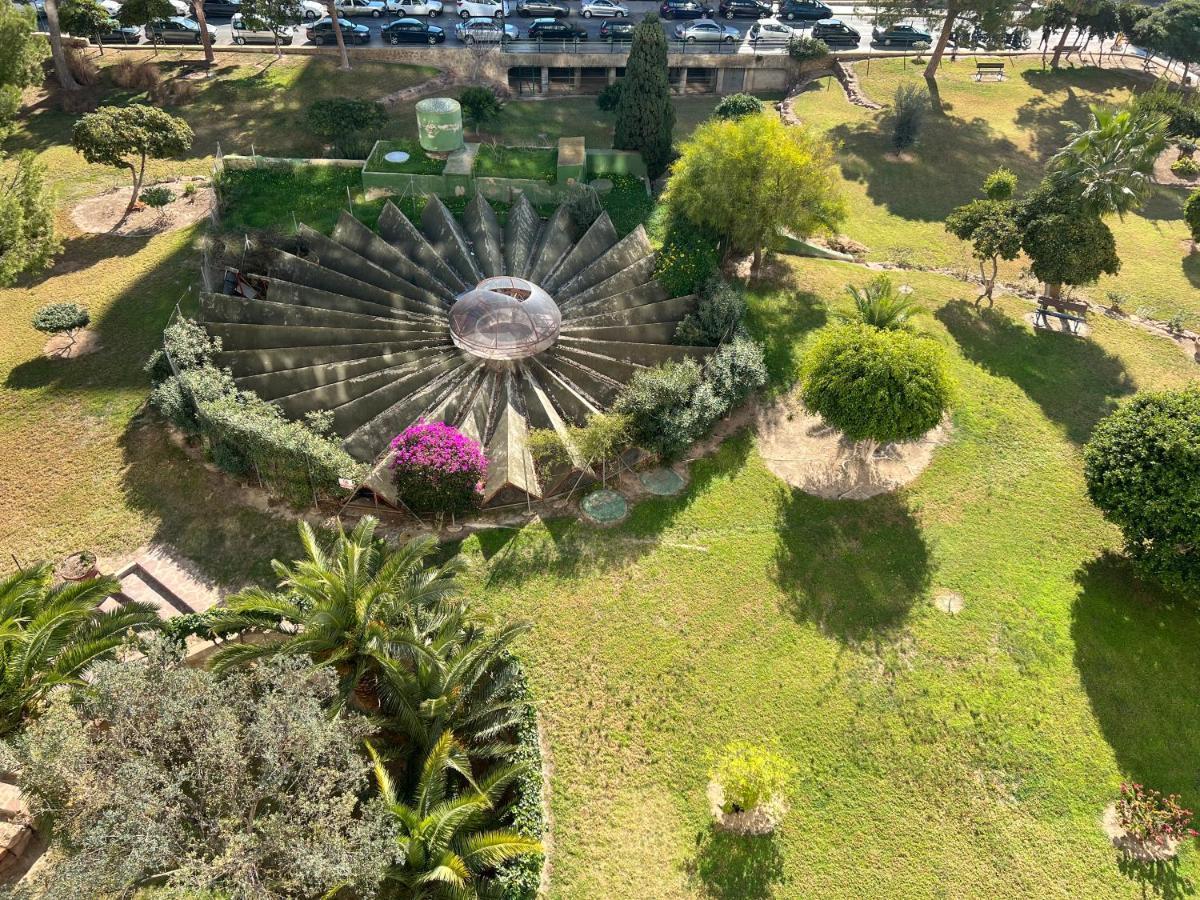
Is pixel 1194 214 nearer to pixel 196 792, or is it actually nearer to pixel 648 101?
pixel 648 101

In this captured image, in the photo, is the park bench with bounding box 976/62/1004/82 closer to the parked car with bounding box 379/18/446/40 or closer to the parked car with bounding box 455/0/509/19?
the parked car with bounding box 455/0/509/19

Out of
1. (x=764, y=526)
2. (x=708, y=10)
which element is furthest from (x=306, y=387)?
(x=708, y=10)

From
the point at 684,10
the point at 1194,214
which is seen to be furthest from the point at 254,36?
the point at 1194,214

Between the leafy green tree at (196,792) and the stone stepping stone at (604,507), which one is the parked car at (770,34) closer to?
the stone stepping stone at (604,507)

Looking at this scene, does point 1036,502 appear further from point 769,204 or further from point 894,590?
point 769,204

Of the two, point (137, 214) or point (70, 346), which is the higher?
point (137, 214)

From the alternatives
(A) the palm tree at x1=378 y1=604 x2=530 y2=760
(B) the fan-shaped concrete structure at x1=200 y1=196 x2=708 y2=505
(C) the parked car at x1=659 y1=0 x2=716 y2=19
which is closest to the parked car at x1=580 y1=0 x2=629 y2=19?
(C) the parked car at x1=659 y1=0 x2=716 y2=19
